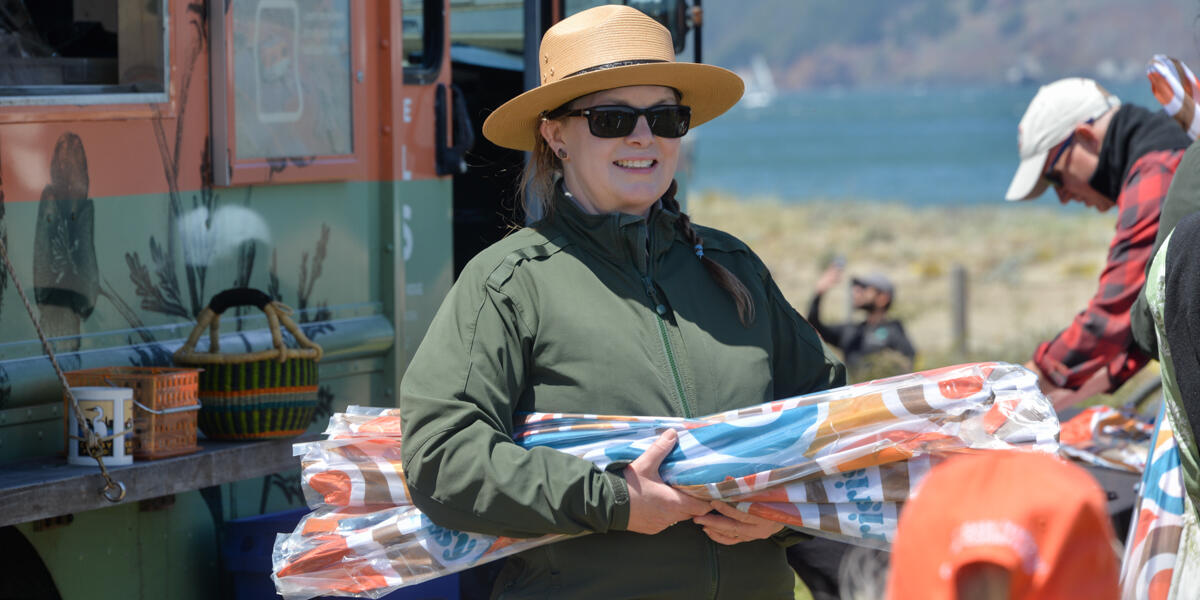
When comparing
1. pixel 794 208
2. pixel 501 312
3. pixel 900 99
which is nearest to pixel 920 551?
pixel 501 312

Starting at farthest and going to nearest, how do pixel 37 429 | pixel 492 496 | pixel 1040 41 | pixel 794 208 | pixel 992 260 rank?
pixel 1040 41 < pixel 794 208 < pixel 992 260 < pixel 37 429 < pixel 492 496

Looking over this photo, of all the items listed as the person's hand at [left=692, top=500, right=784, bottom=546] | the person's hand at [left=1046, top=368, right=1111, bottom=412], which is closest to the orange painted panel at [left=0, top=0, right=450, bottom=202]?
the person's hand at [left=692, top=500, right=784, bottom=546]

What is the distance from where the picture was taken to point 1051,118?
4.97 metres

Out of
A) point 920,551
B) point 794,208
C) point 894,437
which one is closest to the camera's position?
point 920,551

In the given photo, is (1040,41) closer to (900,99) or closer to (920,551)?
(900,99)

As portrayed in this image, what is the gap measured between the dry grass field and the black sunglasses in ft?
25.7

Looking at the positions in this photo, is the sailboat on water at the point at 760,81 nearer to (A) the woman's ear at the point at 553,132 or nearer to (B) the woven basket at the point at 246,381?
(B) the woven basket at the point at 246,381

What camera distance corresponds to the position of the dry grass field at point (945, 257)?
1515 cm

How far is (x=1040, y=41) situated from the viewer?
547 feet

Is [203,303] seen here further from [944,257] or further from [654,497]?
[944,257]

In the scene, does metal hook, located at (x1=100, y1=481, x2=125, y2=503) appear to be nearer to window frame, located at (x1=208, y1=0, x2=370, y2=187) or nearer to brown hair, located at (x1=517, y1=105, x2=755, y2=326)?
window frame, located at (x1=208, y1=0, x2=370, y2=187)

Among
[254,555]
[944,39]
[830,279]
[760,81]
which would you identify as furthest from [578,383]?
[944,39]

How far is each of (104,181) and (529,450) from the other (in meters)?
1.58

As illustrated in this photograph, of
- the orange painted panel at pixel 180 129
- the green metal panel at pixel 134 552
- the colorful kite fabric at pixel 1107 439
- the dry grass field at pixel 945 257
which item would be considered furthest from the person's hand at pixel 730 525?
the dry grass field at pixel 945 257
